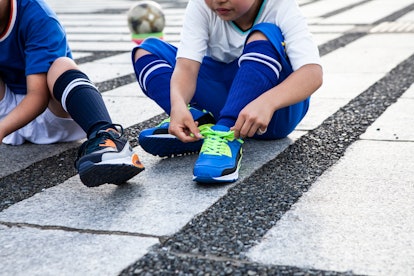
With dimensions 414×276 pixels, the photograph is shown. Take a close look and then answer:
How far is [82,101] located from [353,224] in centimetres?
97

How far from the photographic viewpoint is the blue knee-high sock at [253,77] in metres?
2.32

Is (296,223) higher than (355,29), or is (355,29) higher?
(296,223)

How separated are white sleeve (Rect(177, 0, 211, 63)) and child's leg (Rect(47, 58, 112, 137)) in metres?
0.31

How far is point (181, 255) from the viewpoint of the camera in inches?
66.6

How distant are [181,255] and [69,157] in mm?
1010

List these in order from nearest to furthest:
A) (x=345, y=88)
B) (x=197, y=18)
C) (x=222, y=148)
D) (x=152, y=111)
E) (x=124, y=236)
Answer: (x=124, y=236)
(x=222, y=148)
(x=197, y=18)
(x=152, y=111)
(x=345, y=88)

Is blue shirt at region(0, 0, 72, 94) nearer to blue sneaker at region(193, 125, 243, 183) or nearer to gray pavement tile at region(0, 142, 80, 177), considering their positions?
gray pavement tile at region(0, 142, 80, 177)

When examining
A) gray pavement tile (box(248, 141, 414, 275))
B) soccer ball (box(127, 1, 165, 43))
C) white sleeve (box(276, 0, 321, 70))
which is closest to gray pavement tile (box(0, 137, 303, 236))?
gray pavement tile (box(248, 141, 414, 275))

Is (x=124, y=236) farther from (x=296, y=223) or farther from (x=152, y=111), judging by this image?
(x=152, y=111)

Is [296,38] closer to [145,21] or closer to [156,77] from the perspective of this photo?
[156,77]

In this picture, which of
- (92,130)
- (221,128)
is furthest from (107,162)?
(221,128)

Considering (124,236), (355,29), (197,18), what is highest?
(197,18)

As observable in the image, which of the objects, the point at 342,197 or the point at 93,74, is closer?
the point at 342,197

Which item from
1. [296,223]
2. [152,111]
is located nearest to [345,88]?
[152,111]
